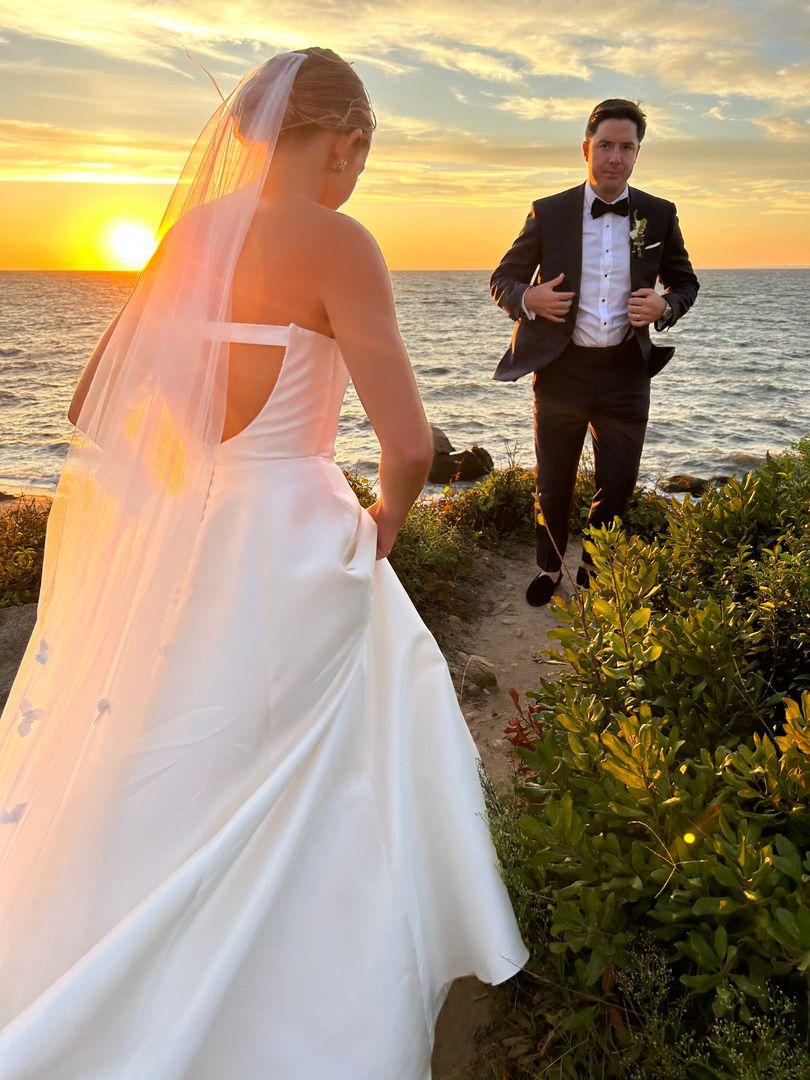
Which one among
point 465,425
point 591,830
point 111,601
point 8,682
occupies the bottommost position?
point 465,425

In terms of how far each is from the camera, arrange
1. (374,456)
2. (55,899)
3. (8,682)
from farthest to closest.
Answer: (374,456) < (8,682) < (55,899)

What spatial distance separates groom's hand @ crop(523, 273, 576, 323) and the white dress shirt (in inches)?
3.0

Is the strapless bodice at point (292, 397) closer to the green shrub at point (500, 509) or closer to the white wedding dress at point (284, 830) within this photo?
the white wedding dress at point (284, 830)

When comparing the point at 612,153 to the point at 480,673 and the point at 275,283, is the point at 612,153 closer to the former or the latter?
the point at 480,673

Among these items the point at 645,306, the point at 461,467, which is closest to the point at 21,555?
the point at 645,306

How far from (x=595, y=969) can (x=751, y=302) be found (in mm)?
81856

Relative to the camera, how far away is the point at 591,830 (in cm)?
233

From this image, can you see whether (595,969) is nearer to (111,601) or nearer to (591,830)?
(591,830)

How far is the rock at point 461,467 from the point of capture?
1191cm

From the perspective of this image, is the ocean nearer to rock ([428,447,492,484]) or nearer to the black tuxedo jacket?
rock ([428,447,492,484])

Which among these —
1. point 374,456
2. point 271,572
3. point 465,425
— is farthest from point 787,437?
point 271,572

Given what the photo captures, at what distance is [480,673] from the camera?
16.1 ft

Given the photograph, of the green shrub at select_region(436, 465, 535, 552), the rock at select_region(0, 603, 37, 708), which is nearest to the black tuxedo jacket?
the green shrub at select_region(436, 465, 535, 552)

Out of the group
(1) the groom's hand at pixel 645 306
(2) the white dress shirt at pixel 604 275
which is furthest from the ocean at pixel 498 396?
(1) the groom's hand at pixel 645 306
